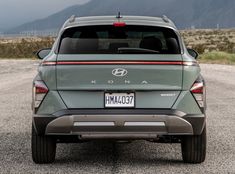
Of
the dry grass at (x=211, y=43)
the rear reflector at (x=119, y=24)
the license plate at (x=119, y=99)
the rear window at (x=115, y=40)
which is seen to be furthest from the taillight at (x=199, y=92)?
the dry grass at (x=211, y=43)

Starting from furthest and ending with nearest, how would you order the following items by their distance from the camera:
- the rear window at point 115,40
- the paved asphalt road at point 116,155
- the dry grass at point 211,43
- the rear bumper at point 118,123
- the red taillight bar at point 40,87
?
the dry grass at point 211,43
the paved asphalt road at point 116,155
the rear window at point 115,40
the red taillight bar at point 40,87
the rear bumper at point 118,123

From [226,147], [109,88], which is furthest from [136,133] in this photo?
[226,147]

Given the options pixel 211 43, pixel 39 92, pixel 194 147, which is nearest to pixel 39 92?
pixel 39 92

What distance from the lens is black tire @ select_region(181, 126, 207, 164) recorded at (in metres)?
6.52

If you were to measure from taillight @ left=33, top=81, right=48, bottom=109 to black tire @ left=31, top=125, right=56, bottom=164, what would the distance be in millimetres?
439

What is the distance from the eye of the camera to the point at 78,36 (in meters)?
6.77

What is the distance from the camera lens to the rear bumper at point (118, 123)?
5.96 metres

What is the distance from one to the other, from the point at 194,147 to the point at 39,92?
1.85 m

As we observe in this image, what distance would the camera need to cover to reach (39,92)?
6.15 metres

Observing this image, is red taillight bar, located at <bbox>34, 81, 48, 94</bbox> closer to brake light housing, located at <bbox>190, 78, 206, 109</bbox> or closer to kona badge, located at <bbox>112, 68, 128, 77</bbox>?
kona badge, located at <bbox>112, 68, 128, 77</bbox>

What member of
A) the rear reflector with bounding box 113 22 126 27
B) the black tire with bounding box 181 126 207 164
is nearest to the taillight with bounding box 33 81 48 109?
the rear reflector with bounding box 113 22 126 27

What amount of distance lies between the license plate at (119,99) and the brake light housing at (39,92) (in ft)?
2.18

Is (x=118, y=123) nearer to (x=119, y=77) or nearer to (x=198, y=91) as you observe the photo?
(x=119, y=77)

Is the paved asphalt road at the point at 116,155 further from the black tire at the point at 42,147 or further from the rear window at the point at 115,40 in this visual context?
the rear window at the point at 115,40
